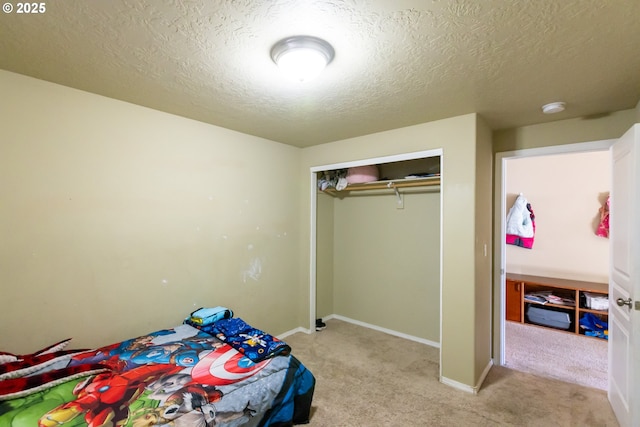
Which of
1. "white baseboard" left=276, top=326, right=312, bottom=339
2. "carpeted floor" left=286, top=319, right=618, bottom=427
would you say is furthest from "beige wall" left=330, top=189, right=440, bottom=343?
"white baseboard" left=276, top=326, right=312, bottom=339

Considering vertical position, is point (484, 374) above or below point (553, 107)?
below

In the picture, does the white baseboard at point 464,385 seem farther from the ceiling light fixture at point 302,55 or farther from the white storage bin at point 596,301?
the ceiling light fixture at point 302,55

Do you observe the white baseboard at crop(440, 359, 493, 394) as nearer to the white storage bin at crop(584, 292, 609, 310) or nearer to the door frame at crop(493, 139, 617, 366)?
the door frame at crop(493, 139, 617, 366)

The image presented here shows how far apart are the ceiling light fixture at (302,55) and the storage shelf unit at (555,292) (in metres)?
4.27

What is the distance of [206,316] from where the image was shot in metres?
2.54

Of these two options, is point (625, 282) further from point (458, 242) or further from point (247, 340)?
point (247, 340)

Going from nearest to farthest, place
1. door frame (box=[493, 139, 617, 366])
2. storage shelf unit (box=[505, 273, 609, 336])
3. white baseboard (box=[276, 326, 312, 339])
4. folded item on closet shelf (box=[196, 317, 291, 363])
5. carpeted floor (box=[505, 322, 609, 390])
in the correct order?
folded item on closet shelf (box=[196, 317, 291, 363]) < carpeted floor (box=[505, 322, 609, 390]) < door frame (box=[493, 139, 617, 366]) < white baseboard (box=[276, 326, 312, 339]) < storage shelf unit (box=[505, 273, 609, 336])

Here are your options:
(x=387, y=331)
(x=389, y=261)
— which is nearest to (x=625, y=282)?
(x=389, y=261)

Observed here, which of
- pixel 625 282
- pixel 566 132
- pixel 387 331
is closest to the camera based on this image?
pixel 625 282

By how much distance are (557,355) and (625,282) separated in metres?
1.72

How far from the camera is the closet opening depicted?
3.45m

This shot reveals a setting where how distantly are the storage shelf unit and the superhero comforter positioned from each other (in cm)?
362

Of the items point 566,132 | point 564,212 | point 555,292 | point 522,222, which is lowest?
point 555,292

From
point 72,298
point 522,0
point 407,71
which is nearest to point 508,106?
point 407,71
